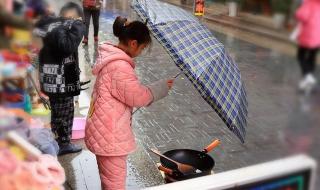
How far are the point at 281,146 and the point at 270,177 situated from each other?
1.04 ft

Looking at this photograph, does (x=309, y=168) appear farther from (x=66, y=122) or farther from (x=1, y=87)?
(x=66, y=122)

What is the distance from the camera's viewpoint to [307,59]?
0.78 meters

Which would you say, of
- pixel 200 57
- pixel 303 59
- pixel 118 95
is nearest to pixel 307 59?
pixel 303 59

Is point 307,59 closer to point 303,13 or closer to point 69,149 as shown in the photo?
point 303,13

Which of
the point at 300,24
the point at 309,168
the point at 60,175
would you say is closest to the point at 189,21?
the point at 60,175

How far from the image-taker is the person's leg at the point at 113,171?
9.12 ft

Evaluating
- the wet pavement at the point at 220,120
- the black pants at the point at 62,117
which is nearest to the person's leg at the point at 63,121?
the black pants at the point at 62,117

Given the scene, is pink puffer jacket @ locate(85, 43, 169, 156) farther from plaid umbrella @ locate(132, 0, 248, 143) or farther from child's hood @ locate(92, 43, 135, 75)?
plaid umbrella @ locate(132, 0, 248, 143)

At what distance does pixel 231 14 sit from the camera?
3.05 feet

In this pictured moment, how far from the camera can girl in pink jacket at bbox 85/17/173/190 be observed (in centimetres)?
259

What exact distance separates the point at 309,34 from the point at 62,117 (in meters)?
3.41

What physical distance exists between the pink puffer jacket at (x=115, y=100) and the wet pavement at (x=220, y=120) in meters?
0.30

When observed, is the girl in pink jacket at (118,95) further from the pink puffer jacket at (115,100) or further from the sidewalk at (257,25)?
the sidewalk at (257,25)

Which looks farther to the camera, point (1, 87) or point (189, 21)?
point (189, 21)
